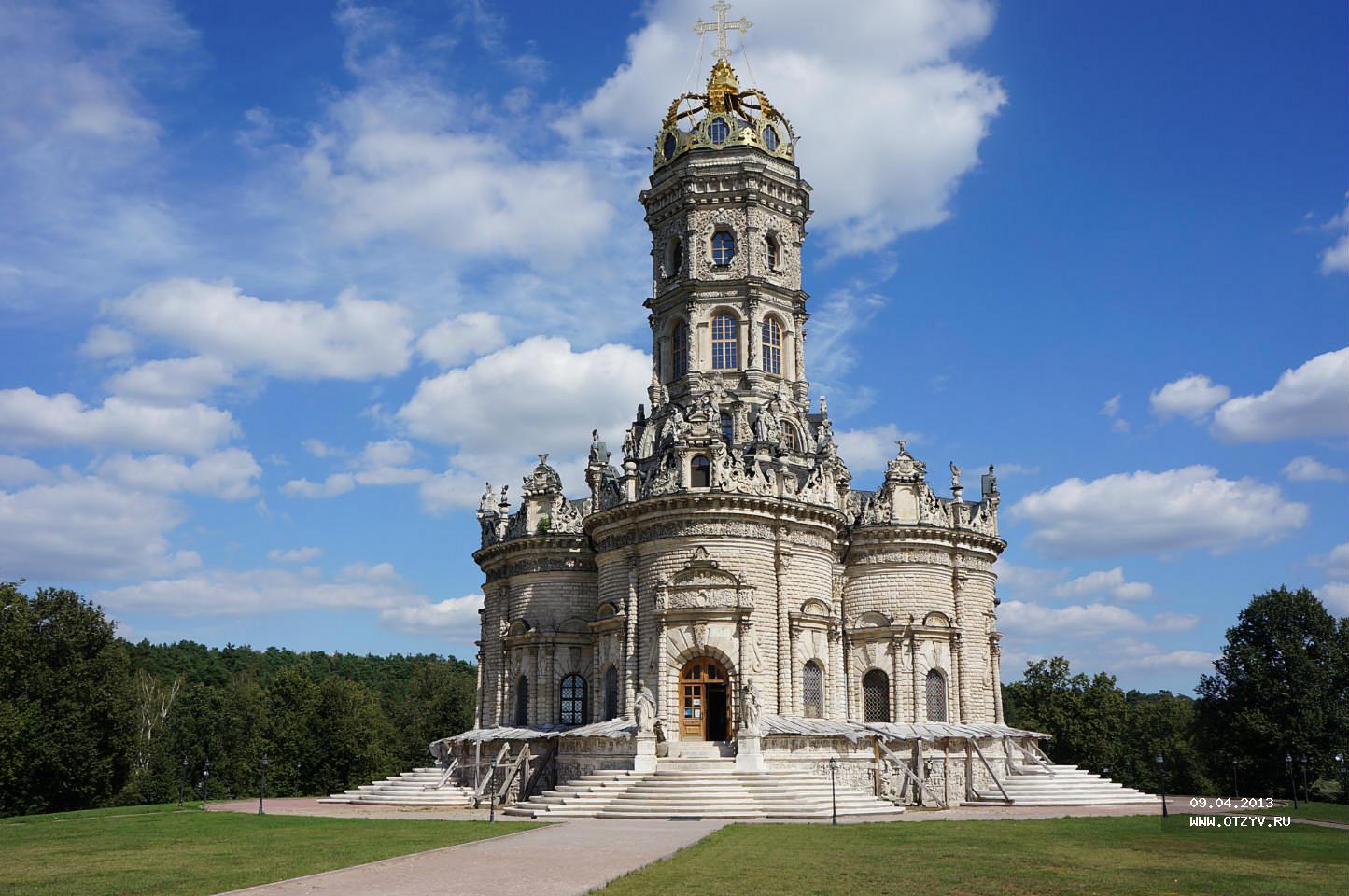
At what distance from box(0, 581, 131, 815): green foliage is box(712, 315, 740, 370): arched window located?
33.7 meters

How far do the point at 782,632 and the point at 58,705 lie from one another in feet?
117

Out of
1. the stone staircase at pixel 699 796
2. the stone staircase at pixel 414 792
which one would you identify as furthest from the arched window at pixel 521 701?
the stone staircase at pixel 699 796

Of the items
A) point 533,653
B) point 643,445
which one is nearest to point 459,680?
point 533,653

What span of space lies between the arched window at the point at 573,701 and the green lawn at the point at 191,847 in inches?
601

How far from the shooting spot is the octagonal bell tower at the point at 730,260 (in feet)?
170

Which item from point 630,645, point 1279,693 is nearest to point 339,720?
point 630,645

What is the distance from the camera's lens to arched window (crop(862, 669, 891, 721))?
49.1 m

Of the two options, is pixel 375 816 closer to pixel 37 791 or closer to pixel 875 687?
pixel 875 687

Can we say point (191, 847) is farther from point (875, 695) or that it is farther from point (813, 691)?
point (875, 695)

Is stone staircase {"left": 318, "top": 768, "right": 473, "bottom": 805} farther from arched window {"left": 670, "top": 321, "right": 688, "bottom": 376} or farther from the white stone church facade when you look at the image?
arched window {"left": 670, "top": 321, "right": 688, "bottom": 376}

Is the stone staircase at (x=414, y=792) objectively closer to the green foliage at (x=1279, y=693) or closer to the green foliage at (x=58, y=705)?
the green foliage at (x=58, y=705)

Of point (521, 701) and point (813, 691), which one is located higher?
point (813, 691)

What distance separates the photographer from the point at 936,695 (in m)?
49.5

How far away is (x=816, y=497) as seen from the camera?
153 feet
